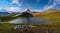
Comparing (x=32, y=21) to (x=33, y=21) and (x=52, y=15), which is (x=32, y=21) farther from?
(x=52, y=15)

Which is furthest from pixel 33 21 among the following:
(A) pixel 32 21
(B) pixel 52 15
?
(B) pixel 52 15

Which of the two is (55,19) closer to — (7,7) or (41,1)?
(41,1)

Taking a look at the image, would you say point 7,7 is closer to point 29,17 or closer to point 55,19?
point 29,17

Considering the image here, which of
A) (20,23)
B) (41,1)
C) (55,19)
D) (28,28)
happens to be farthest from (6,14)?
(55,19)

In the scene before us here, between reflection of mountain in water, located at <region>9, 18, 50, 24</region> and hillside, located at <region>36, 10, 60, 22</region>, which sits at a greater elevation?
hillside, located at <region>36, 10, 60, 22</region>

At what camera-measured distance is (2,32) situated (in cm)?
271

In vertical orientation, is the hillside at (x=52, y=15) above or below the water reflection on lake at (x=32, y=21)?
above

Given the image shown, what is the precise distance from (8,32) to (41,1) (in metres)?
0.92

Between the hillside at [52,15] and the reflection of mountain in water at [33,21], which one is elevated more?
the hillside at [52,15]

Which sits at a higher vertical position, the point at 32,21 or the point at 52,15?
the point at 52,15

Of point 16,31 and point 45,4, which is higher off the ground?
point 45,4

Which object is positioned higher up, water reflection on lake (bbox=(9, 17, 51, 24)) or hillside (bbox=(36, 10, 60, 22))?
hillside (bbox=(36, 10, 60, 22))

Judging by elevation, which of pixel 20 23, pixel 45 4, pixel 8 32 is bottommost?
pixel 8 32

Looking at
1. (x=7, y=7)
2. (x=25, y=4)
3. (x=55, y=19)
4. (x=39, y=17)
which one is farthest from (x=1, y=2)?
(x=55, y=19)
